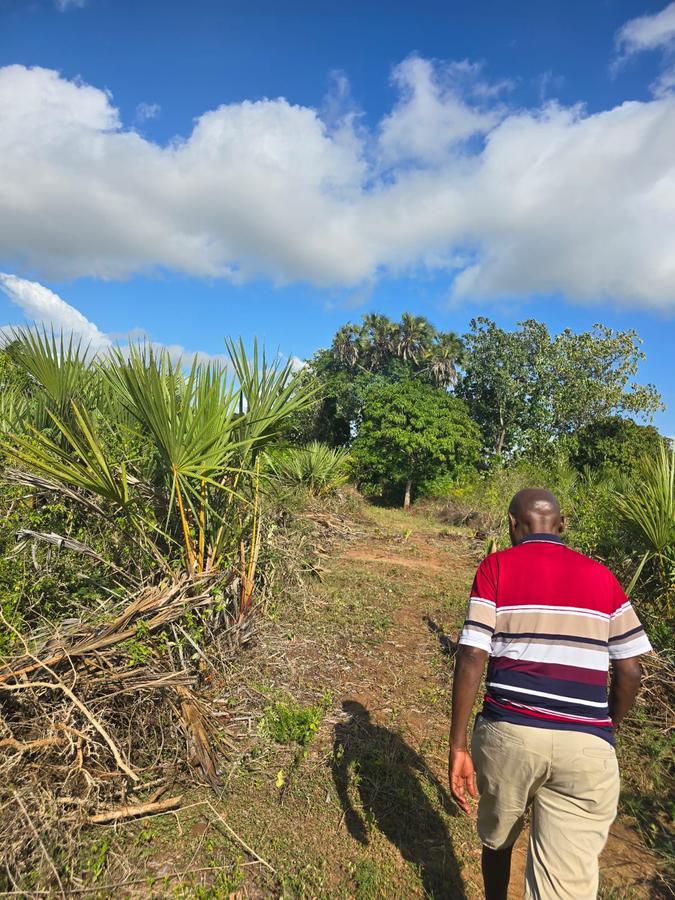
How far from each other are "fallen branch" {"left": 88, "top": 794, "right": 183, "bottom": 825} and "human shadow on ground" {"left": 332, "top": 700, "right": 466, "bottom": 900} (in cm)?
100

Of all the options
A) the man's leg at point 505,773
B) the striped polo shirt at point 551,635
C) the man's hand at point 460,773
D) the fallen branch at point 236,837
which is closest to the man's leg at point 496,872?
the man's leg at point 505,773

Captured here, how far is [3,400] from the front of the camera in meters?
5.58

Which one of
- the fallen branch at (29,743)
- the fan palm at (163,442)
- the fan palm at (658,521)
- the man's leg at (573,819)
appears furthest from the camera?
the fan palm at (658,521)

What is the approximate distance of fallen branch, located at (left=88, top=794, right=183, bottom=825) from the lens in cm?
271

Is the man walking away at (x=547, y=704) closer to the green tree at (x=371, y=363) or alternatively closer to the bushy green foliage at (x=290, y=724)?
the bushy green foliage at (x=290, y=724)

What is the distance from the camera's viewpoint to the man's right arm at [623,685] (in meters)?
1.86

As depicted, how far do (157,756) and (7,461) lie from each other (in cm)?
258

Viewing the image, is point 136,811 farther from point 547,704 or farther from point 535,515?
point 535,515

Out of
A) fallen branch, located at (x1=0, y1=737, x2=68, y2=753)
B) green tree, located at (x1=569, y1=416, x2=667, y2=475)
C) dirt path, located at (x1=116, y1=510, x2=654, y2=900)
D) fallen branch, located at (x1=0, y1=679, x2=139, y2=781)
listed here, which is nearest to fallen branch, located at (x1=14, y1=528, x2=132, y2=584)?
fallen branch, located at (x1=0, y1=679, x2=139, y2=781)

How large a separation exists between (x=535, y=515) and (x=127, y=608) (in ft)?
8.16

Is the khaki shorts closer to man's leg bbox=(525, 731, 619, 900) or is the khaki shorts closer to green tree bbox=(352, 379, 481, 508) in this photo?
man's leg bbox=(525, 731, 619, 900)

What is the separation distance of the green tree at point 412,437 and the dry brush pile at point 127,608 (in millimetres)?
15109

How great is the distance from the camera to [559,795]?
1.75 metres

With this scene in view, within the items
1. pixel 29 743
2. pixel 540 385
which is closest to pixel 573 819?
pixel 29 743
